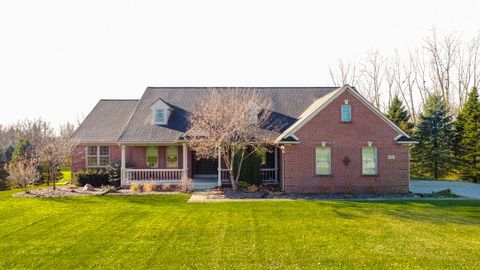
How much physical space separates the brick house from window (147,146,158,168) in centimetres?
3

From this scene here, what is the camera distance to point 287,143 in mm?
19516

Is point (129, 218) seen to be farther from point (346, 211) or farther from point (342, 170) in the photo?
point (342, 170)

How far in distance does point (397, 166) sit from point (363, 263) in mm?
12729

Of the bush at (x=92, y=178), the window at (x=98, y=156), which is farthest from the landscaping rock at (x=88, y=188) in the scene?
the window at (x=98, y=156)

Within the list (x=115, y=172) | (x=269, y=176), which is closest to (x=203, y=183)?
(x=269, y=176)

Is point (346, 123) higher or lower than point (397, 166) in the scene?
higher

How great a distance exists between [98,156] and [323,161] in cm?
1486

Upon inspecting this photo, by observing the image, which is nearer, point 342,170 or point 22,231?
point 22,231

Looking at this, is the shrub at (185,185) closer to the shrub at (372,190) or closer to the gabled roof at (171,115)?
the gabled roof at (171,115)

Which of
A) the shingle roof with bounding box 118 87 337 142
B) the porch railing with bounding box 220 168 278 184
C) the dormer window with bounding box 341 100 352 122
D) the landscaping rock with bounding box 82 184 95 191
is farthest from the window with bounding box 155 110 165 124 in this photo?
the dormer window with bounding box 341 100 352 122

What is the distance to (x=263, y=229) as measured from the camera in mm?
11602

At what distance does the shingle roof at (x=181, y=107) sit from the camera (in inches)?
915

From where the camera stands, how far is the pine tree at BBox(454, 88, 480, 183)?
29078mm

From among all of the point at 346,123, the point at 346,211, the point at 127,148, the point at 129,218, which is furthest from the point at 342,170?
the point at 127,148
